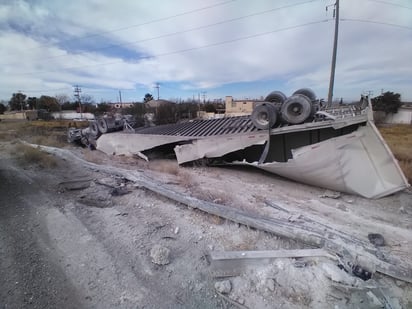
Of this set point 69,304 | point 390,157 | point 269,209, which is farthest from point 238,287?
point 390,157

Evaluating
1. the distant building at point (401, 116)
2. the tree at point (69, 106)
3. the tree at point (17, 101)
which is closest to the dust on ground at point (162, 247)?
the distant building at point (401, 116)

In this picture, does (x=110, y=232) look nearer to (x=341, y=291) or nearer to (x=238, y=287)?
(x=238, y=287)

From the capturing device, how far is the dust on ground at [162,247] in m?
2.20

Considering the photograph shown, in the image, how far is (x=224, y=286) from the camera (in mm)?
2299

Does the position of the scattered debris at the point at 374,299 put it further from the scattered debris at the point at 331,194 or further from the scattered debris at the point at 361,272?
the scattered debris at the point at 331,194

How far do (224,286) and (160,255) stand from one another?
869 millimetres

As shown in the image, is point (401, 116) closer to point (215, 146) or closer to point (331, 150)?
point (331, 150)

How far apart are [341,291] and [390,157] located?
151 inches

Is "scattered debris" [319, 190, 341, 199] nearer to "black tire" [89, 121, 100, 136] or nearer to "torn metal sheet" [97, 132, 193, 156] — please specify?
"torn metal sheet" [97, 132, 193, 156]

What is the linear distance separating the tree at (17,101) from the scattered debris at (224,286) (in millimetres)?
70023

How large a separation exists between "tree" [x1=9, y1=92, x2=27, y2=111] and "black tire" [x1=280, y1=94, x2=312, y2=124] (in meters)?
68.5

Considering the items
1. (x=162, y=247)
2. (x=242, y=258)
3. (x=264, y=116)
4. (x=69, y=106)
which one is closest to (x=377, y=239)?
(x=242, y=258)

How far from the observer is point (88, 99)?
5412 cm

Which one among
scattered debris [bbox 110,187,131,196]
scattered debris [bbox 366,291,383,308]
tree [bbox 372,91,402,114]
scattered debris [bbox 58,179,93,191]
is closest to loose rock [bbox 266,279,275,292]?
scattered debris [bbox 366,291,383,308]
